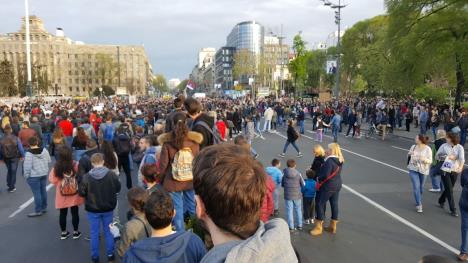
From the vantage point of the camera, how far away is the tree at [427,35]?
75.1 ft

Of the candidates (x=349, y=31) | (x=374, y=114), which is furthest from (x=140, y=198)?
(x=349, y=31)

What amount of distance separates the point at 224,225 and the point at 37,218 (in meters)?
7.41

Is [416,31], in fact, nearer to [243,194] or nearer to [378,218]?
[378,218]

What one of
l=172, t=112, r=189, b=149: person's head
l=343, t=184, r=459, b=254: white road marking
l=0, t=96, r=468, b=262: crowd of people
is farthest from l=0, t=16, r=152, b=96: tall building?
l=172, t=112, r=189, b=149: person's head

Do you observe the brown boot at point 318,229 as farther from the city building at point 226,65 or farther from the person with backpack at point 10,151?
the city building at point 226,65

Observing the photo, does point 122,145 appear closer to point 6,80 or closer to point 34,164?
point 34,164

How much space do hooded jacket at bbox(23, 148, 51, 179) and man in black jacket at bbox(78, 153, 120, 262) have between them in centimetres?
272

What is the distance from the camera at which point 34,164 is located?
7.50 metres

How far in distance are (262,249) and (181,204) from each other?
11.4 feet

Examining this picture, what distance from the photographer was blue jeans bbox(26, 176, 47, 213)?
7.58m

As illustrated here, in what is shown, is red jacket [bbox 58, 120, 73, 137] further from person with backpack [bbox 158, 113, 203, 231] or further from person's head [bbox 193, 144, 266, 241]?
person's head [bbox 193, 144, 266, 241]

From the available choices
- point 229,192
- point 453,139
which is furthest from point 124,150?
point 229,192

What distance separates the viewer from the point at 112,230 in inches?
206

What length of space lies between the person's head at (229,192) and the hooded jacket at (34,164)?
7057 millimetres
